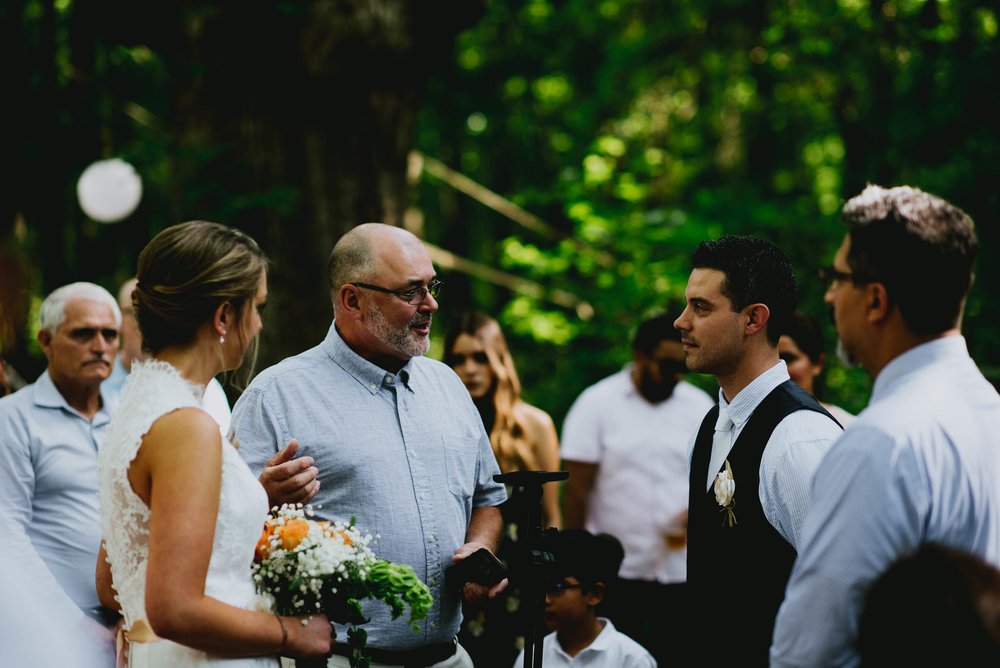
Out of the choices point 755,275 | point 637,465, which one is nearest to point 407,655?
point 755,275

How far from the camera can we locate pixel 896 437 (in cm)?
216

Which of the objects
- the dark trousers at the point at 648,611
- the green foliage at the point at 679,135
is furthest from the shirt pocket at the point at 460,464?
the green foliage at the point at 679,135

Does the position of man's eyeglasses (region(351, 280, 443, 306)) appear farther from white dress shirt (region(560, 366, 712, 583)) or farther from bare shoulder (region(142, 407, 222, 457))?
white dress shirt (region(560, 366, 712, 583))

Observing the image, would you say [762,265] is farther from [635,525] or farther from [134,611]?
[635,525]

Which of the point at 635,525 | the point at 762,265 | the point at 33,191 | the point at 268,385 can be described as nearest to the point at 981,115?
the point at 635,525

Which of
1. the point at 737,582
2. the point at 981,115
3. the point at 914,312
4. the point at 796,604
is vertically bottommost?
the point at 737,582

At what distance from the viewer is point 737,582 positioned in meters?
3.12

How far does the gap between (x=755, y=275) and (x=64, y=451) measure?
3.12m

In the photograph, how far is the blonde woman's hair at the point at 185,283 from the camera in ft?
8.76

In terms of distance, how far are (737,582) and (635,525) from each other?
270cm

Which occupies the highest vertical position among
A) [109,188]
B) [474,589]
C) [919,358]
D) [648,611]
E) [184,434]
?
[109,188]

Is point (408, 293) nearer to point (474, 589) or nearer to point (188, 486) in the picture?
point (474, 589)

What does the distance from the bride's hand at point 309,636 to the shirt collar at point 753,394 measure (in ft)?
4.83

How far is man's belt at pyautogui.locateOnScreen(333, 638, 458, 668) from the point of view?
3.45 metres
